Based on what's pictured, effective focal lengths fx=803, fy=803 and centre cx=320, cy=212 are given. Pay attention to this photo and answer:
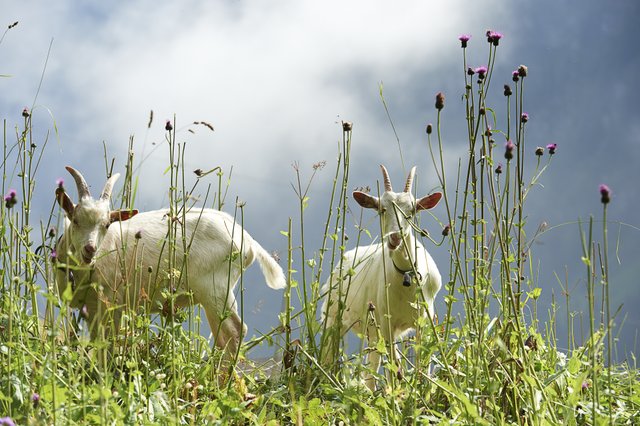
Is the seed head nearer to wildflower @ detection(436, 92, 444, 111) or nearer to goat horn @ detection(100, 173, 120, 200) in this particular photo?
wildflower @ detection(436, 92, 444, 111)

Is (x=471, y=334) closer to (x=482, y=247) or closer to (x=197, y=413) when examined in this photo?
(x=482, y=247)

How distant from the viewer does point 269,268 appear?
688 centimetres

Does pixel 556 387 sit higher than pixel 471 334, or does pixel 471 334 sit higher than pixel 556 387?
pixel 471 334

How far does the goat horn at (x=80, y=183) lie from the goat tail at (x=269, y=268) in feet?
4.93

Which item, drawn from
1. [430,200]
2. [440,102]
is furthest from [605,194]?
[430,200]

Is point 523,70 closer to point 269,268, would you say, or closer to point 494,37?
point 494,37

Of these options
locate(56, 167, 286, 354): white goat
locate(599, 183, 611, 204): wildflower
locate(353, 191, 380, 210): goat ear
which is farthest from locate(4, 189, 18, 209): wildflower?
locate(353, 191, 380, 210): goat ear

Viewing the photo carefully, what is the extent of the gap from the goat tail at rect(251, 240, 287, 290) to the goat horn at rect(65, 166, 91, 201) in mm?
1504

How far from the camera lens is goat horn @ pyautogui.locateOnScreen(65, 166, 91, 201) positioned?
578cm

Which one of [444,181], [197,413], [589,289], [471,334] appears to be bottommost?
[197,413]

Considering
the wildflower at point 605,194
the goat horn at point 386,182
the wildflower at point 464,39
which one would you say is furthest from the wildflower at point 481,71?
the goat horn at point 386,182

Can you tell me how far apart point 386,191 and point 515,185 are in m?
2.46

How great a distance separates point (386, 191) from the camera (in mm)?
6098

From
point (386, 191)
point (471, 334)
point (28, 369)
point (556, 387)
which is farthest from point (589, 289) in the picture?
point (386, 191)
